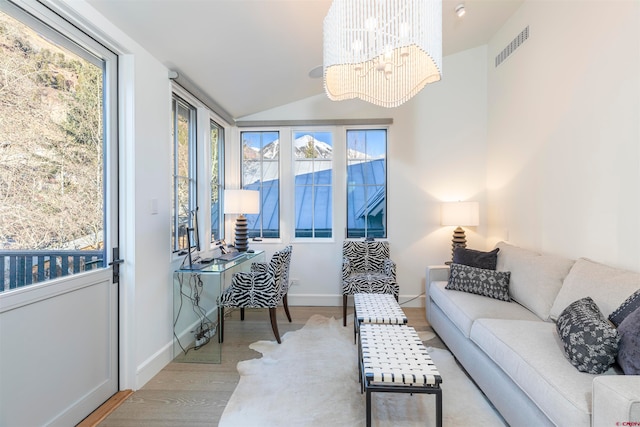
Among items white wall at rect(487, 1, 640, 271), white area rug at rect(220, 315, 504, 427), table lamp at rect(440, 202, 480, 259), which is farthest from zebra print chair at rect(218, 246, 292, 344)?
white wall at rect(487, 1, 640, 271)

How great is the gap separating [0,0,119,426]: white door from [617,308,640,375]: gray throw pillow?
2.86m

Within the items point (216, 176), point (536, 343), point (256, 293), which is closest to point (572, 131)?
point (536, 343)

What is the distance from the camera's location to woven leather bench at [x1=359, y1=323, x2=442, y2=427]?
56.8 inches

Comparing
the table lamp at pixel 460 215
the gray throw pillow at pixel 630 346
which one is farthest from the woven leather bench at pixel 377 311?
the table lamp at pixel 460 215

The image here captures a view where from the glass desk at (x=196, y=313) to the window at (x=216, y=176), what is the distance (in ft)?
2.43

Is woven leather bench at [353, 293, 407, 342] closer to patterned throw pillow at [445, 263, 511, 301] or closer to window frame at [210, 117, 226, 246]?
patterned throw pillow at [445, 263, 511, 301]

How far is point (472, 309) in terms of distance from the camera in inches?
87.5

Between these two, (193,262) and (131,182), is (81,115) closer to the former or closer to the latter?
(131,182)

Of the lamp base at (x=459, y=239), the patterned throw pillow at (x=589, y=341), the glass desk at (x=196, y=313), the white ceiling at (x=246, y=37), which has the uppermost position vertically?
the white ceiling at (x=246, y=37)

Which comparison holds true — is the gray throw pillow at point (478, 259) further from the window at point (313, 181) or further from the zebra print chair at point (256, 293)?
the zebra print chair at point (256, 293)

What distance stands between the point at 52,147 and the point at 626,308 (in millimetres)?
3264

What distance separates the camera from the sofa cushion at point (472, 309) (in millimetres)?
2123

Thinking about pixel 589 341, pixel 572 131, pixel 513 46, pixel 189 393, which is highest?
pixel 513 46

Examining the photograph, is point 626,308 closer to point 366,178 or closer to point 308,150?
point 366,178
